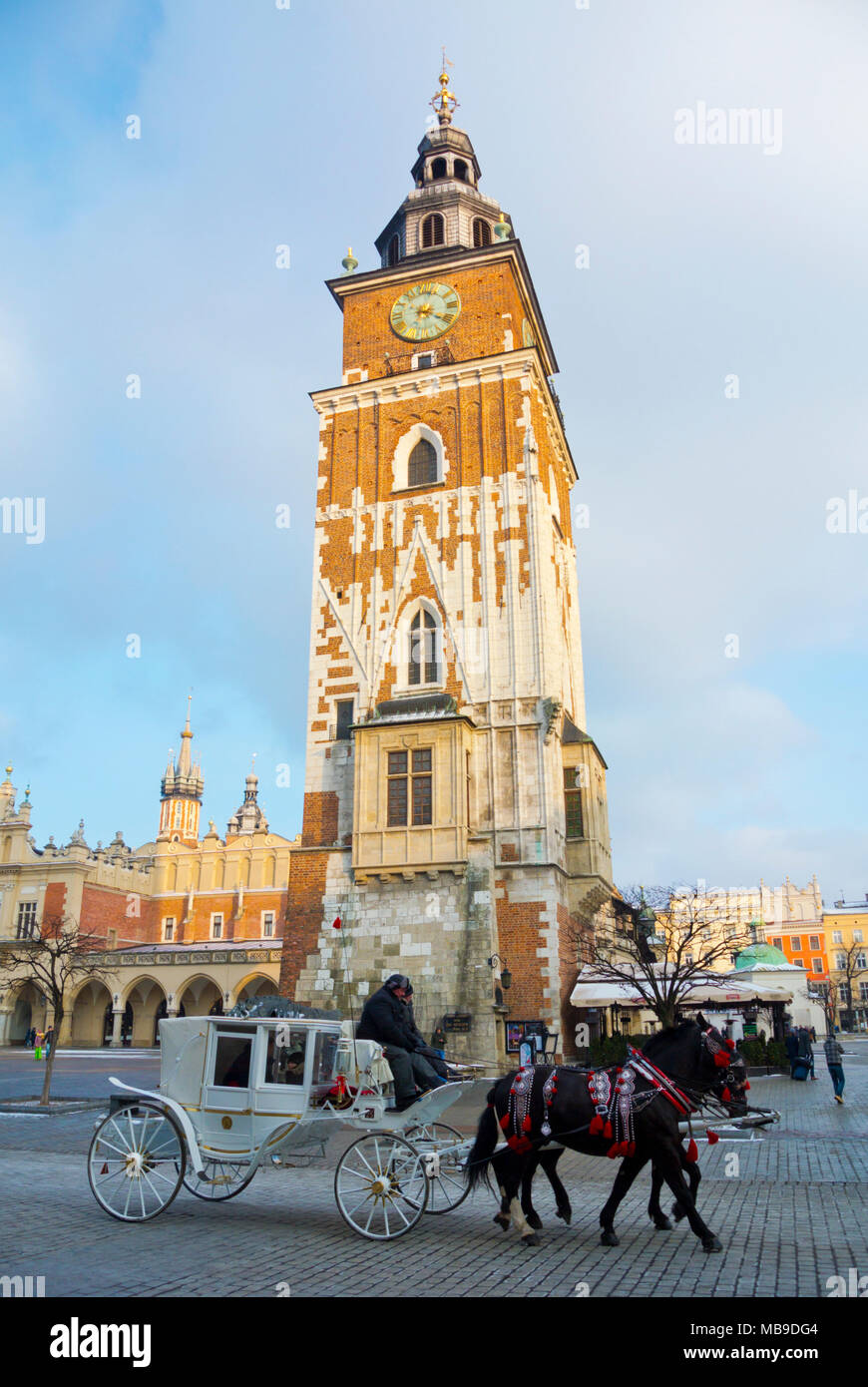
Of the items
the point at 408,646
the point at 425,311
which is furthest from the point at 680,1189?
the point at 425,311

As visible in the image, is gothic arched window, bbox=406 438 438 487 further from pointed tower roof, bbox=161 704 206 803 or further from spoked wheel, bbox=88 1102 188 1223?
pointed tower roof, bbox=161 704 206 803

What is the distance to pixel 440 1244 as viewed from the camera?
313 inches

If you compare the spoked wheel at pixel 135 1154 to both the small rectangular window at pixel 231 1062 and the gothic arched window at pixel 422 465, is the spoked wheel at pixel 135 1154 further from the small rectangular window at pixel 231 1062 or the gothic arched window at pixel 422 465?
the gothic arched window at pixel 422 465

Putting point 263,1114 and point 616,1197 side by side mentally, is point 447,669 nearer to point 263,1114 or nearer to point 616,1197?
point 263,1114

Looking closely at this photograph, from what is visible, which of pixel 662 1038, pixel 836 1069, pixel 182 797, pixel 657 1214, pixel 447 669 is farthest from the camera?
pixel 182 797

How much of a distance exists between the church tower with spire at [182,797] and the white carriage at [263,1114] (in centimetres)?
8248

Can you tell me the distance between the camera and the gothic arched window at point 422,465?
30.2 m

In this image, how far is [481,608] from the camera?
27.8 meters

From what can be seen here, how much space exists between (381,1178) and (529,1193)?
4.11 feet

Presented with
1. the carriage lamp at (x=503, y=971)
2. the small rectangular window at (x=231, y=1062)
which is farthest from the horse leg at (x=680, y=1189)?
the carriage lamp at (x=503, y=971)
